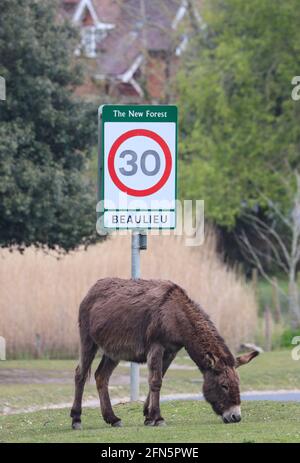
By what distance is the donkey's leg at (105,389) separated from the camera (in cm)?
1267

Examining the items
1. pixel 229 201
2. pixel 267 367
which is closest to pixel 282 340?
pixel 267 367

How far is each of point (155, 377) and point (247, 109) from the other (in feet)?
82.5

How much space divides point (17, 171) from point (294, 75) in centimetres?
1642

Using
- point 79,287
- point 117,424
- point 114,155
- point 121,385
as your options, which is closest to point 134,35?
point 79,287

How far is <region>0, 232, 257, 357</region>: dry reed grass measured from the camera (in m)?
26.1

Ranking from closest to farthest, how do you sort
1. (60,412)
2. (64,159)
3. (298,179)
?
(60,412) < (64,159) < (298,179)

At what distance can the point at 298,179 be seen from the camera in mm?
33844

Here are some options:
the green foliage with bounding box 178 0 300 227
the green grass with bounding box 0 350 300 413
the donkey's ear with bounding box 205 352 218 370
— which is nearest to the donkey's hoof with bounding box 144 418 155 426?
the donkey's ear with bounding box 205 352 218 370

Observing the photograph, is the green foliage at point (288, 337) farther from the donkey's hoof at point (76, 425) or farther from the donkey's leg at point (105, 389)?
the donkey's hoof at point (76, 425)

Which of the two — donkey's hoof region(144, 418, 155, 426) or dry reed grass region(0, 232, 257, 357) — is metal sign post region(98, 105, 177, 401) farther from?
dry reed grass region(0, 232, 257, 357)

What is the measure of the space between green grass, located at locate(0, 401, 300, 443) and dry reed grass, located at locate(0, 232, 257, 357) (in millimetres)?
9977

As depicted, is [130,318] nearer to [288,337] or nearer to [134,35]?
[288,337]

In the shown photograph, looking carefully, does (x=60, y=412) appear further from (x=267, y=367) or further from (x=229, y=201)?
(x=229, y=201)

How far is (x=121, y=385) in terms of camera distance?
2209cm
